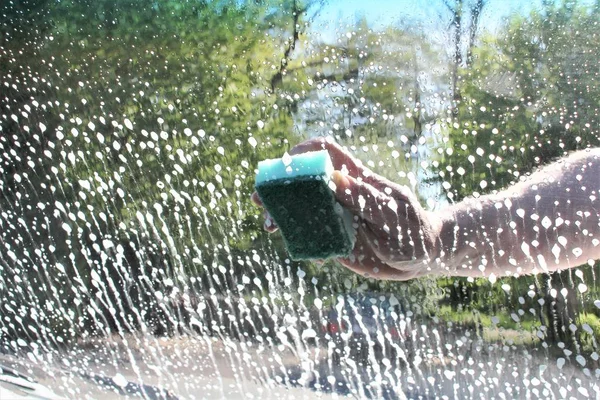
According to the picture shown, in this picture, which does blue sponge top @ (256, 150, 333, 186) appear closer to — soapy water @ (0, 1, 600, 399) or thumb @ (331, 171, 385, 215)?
thumb @ (331, 171, 385, 215)

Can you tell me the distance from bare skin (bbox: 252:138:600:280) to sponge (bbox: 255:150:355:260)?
0.02 metres

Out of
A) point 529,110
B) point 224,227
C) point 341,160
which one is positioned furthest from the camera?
point 224,227

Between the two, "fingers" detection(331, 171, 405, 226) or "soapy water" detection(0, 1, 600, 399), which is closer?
"fingers" detection(331, 171, 405, 226)

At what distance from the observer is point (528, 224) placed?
65 centimetres

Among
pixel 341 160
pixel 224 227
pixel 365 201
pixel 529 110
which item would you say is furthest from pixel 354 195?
pixel 224 227

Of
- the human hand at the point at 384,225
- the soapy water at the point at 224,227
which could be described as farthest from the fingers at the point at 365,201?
the soapy water at the point at 224,227

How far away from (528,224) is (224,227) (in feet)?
1.99

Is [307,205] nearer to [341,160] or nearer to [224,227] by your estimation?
[341,160]

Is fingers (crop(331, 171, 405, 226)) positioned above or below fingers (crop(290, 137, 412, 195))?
below

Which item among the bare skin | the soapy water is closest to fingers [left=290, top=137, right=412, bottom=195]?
the bare skin

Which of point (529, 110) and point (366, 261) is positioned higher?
point (529, 110)

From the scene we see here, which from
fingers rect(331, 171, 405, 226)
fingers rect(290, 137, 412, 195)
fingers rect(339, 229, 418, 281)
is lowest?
fingers rect(339, 229, 418, 281)

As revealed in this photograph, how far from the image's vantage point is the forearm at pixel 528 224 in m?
0.64

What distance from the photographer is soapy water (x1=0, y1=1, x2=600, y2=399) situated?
0.96 m
